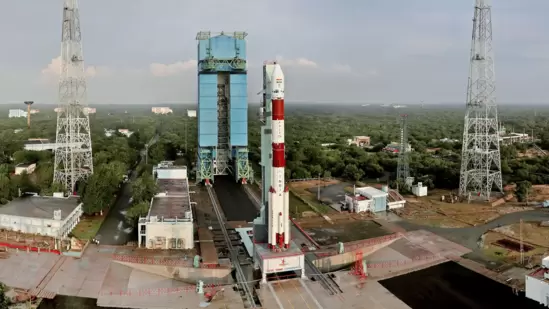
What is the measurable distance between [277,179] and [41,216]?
20978 mm

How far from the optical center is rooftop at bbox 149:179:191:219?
3691cm

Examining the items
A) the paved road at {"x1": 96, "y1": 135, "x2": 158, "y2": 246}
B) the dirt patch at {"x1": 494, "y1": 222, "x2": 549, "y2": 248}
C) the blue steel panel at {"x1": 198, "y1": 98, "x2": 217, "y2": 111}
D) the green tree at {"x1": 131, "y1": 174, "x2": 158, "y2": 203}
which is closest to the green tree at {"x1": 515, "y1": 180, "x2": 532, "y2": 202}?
the dirt patch at {"x1": 494, "y1": 222, "x2": 549, "y2": 248}

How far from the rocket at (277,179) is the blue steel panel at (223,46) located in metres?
29.5

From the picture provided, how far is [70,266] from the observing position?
100ft

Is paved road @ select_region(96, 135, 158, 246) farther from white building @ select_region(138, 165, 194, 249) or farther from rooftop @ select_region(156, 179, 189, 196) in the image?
rooftop @ select_region(156, 179, 189, 196)

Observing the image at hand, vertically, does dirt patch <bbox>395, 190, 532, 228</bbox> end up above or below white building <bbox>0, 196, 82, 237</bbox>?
below

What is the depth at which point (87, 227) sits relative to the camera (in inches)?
1545

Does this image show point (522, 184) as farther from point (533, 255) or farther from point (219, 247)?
point (219, 247)

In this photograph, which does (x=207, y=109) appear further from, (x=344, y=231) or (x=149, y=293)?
(x=149, y=293)

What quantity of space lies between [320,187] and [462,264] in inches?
1061

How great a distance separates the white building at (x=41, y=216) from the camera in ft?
118

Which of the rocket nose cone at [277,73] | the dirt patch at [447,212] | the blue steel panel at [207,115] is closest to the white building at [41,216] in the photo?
the rocket nose cone at [277,73]

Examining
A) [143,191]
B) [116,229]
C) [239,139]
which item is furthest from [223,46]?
[116,229]

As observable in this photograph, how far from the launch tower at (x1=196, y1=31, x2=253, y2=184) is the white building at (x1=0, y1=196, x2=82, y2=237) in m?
20.6
